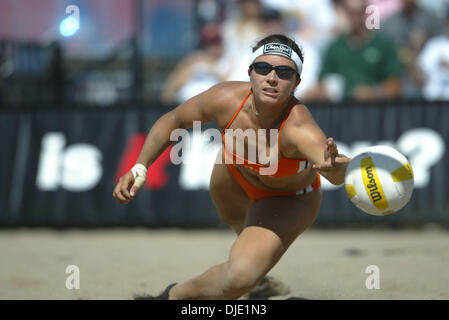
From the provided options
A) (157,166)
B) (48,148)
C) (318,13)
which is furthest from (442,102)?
(48,148)

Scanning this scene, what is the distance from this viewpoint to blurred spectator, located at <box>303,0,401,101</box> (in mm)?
8648

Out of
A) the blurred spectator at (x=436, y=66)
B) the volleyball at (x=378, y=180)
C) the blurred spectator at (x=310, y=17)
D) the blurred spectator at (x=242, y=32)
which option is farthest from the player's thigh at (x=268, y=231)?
the blurred spectator at (x=310, y=17)

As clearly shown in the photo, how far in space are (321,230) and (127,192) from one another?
5.18 metres

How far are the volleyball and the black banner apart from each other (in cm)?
469

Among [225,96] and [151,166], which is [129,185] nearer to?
[225,96]

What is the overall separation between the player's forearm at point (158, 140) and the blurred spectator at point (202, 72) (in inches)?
179

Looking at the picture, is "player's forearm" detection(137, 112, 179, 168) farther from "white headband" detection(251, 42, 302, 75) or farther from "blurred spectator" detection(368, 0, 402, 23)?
"blurred spectator" detection(368, 0, 402, 23)

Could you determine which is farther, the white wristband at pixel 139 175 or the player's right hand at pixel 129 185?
the white wristband at pixel 139 175

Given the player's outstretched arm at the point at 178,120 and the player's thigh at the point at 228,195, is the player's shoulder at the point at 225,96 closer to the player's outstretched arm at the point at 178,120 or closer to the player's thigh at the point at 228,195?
the player's outstretched arm at the point at 178,120

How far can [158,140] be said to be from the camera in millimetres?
4461

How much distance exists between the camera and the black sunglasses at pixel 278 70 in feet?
13.5

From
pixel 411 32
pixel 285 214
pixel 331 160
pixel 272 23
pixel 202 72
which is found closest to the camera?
pixel 331 160

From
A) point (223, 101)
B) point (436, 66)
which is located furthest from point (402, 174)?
point (436, 66)

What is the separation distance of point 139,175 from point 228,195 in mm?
945
